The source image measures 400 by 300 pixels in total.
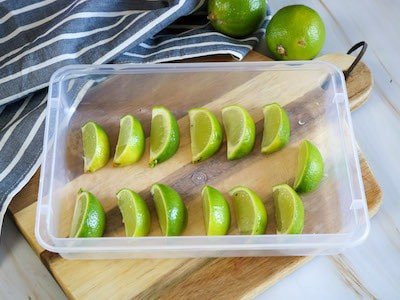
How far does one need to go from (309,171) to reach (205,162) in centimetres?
19

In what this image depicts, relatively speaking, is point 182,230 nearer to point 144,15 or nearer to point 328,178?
point 328,178

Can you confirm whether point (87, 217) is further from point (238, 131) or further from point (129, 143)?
point (238, 131)

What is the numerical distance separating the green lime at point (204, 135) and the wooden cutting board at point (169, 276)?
0.64 ft

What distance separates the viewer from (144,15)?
1191mm

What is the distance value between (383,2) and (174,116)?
556 mm

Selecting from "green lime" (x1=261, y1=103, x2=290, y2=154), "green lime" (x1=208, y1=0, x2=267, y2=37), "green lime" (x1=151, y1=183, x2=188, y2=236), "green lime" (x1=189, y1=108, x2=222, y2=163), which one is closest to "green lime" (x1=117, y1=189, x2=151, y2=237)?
"green lime" (x1=151, y1=183, x2=188, y2=236)

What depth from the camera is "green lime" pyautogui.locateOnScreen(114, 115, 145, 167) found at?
3.53 ft

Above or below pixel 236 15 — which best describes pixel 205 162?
below

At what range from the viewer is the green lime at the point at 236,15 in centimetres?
118

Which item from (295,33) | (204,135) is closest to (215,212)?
(204,135)

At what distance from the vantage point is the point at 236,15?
1185mm

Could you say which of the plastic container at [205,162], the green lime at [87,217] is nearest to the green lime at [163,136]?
the plastic container at [205,162]

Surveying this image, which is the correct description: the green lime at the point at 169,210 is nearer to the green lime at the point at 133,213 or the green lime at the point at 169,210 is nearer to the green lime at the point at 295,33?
the green lime at the point at 133,213

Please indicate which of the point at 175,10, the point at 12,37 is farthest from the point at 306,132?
the point at 12,37
